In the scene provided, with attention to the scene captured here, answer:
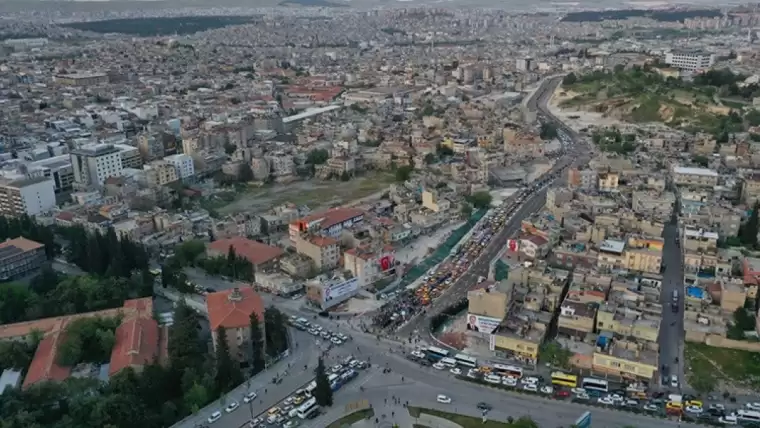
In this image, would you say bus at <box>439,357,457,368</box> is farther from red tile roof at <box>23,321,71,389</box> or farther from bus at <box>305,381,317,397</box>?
red tile roof at <box>23,321,71,389</box>

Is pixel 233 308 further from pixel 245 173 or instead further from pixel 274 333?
pixel 245 173

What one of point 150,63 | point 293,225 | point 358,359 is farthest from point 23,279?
point 150,63

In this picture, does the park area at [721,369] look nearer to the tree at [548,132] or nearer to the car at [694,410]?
the car at [694,410]

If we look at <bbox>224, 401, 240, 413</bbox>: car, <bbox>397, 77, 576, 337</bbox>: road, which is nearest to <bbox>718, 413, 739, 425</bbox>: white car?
<bbox>397, 77, 576, 337</bbox>: road

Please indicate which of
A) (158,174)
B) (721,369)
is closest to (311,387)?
(721,369)

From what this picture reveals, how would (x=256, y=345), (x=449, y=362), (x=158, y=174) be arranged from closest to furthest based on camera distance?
1. (x=449, y=362)
2. (x=256, y=345)
3. (x=158, y=174)

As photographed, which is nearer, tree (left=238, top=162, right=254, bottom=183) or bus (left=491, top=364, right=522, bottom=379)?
bus (left=491, top=364, right=522, bottom=379)

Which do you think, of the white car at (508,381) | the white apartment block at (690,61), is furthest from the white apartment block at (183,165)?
the white apartment block at (690,61)
